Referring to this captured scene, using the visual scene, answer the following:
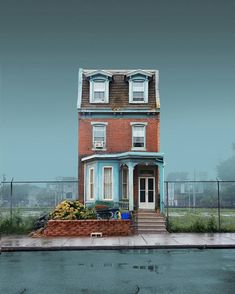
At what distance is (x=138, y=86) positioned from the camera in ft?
104

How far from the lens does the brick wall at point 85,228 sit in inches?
880

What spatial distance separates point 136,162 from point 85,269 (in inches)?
604

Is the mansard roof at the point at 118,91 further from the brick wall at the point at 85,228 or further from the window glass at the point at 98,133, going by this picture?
the brick wall at the point at 85,228

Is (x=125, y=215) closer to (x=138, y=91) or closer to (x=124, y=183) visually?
(x=124, y=183)

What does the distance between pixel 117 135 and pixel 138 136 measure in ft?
4.95

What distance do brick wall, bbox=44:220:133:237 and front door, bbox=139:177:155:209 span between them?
270 inches

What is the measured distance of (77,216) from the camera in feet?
77.0

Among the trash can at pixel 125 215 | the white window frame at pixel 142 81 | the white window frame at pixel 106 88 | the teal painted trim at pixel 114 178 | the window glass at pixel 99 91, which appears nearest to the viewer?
the trash can at pixel 125 215

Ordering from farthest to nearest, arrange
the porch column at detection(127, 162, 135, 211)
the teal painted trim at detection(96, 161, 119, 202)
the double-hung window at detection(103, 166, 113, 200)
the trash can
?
the double-hung window at detection(103, 166, 113, 200)
the teal painted trim at detection(96, 161, 119, 202)
the porch column at detection(127, 162, 135, 211)
the trash can

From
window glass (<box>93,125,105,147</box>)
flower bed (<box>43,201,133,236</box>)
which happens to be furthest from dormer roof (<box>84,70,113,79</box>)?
flower bed (<box>43,201,133,236</box>)

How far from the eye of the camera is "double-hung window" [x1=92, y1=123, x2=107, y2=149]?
30.5m

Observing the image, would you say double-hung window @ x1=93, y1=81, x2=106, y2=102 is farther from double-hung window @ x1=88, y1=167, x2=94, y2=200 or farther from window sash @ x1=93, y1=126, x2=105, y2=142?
double-hung window @ x1=88, y1=167, x2=94, y2=200

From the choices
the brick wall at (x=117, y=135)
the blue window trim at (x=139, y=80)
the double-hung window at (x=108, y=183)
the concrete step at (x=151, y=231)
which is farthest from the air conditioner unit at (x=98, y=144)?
the concrete step at (x=151, y=231)

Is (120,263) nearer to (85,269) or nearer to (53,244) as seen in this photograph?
(85,269)
